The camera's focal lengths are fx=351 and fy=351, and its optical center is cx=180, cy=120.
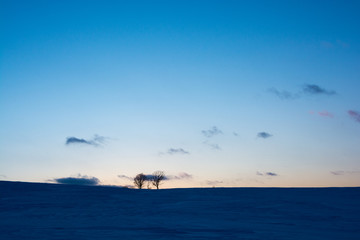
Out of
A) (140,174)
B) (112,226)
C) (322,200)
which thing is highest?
(140,174)

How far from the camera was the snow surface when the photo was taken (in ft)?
15.0

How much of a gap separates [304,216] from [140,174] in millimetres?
33308

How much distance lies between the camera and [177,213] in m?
6.37

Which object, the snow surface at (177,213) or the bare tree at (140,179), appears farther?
the bare tree at (140,179)

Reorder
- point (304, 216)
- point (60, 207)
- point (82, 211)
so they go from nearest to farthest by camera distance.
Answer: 1. point (304, 216)
2. point (82, 211)
3. point (60, 207)

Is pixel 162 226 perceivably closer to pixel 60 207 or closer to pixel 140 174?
pixel 60 207

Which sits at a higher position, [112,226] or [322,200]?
[322,200]

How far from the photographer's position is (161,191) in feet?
→ 32.3

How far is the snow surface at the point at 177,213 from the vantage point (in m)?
4.56

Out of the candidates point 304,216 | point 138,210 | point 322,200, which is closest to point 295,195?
point 322,200

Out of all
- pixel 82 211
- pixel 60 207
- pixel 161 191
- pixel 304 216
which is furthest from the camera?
pixel 161 191

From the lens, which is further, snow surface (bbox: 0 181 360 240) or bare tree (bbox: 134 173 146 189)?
bare tree (bbox: 134 173 146 189)

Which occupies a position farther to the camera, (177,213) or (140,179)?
(140,179)

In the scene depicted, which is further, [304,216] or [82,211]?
[82,211]
